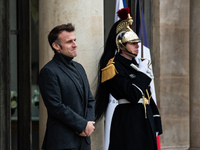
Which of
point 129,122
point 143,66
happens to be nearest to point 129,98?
point 129,122

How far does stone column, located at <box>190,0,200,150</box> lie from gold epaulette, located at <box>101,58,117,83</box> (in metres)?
3.36

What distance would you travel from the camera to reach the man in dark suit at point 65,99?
14.1 ft

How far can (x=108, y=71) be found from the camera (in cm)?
544

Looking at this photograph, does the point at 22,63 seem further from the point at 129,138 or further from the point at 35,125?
the point at 129,138

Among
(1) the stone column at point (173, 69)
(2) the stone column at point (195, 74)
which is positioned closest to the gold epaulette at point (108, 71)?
(1) the stone column at point (173, 69)

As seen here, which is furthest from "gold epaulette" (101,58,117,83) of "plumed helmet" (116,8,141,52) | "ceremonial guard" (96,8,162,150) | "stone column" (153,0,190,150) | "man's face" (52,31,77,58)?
"stone column" (153,0,190,150)

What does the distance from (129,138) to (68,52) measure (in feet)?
4.80

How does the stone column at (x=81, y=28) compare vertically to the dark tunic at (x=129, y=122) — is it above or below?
above

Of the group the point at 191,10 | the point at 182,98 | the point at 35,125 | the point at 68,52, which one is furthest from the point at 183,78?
the point at 68,52

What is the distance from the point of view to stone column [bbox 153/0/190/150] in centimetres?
849

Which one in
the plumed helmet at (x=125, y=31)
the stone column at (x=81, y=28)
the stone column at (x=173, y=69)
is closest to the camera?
the plumed helmet at (x=125, y=31)

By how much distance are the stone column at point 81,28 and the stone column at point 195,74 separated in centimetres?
299

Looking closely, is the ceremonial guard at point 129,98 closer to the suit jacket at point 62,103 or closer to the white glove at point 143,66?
Answer: the white glove at point 143,66

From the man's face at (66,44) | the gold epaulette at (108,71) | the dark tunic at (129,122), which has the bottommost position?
the dark tunic at (129,122)
